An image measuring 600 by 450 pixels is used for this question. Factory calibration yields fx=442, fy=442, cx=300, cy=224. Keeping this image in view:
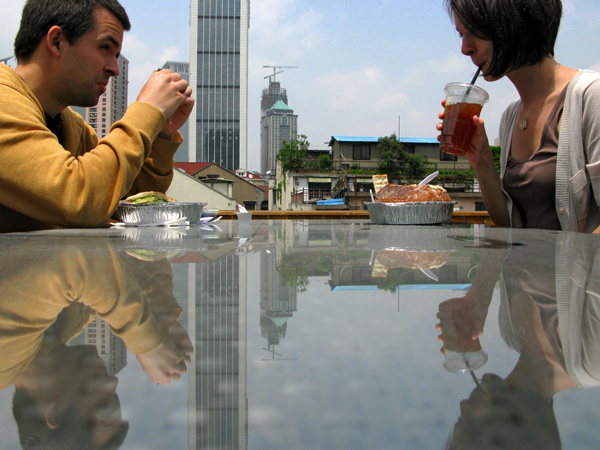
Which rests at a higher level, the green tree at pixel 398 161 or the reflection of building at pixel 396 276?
the green tree at pixel 398 161

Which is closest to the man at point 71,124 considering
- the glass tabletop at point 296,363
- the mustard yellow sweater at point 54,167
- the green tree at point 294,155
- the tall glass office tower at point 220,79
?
the mustard yellow sweater at point 54,167

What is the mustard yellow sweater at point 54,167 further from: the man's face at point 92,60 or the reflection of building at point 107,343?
the reflection of building at point 107,343

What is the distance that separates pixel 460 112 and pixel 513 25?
0.72 feet

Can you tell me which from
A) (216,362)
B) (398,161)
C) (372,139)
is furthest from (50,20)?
(372,139)

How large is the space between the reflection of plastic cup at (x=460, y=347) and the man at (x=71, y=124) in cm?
69

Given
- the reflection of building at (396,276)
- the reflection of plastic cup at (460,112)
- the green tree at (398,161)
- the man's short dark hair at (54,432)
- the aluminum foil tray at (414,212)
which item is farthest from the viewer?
the green tree at (398,161)

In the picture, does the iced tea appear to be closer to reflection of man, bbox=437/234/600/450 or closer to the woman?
the woman

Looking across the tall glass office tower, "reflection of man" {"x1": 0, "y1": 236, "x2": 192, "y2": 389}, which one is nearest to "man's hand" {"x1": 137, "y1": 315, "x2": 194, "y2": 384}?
"reflection of man" {"x1": 0, "y1": 236, "x2": 192, "y2": 389}

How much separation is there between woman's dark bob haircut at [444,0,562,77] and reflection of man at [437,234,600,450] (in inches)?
34.9

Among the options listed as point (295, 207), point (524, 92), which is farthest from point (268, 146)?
point (524, 92)

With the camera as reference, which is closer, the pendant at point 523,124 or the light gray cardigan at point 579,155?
the light gray cardigan at point 579,155

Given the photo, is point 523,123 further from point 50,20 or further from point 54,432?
point 54,432

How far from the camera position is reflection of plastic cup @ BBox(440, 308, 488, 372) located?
16cm

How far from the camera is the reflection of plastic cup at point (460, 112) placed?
3.44ft
